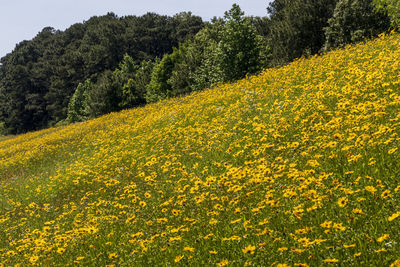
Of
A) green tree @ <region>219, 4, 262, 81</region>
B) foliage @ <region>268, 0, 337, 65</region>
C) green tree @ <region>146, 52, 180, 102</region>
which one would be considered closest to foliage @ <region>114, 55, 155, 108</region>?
green tree @ <region>146, 52, 180, 102</region>

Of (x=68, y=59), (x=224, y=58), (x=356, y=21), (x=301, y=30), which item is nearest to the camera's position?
(x=356, y=21)

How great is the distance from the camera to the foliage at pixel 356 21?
28953 millimetres

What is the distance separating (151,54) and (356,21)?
190 ft

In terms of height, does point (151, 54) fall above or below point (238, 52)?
above

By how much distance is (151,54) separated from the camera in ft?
262

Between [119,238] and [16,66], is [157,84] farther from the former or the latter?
[16,66]

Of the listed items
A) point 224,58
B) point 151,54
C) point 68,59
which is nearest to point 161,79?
point 224,58

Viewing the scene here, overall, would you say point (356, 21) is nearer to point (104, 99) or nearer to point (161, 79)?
point (161, 79)

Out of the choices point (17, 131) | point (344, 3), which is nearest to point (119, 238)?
point (344, 3)

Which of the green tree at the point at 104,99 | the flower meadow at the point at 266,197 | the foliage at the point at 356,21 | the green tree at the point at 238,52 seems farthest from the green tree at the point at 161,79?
the flower meadow at the point at 266,197

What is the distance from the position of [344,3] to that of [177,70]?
828 inches

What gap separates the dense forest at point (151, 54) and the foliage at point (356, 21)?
0.09 m

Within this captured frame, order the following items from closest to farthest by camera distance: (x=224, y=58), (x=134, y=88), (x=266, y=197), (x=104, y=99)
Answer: (x=266, y=197), (x=224, y=58), (x=104, y=99), (x=134, y=88)

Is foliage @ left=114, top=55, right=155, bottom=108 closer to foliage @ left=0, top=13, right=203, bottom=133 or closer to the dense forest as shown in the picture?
the dense forest
